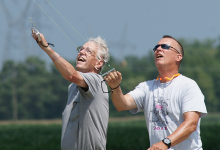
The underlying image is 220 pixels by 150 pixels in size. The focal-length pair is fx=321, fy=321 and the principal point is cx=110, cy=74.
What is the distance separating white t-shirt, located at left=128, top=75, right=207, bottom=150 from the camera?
2.87 metres

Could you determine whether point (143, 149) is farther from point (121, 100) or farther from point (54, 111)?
point (54, 111)

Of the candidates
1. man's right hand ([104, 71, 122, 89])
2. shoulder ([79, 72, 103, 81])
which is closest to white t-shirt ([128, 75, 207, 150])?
man's right hand ([104, 71, 122, 89])

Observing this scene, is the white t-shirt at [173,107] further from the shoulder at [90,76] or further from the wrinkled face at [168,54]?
the shoulder at [90,76]

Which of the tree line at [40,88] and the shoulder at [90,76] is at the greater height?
the shoulder at [90,76]

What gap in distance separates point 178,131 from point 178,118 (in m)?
0.27

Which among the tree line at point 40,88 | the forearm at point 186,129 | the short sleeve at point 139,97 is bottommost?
the tree line at point 40,88

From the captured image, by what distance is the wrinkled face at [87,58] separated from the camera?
3365 millimetres

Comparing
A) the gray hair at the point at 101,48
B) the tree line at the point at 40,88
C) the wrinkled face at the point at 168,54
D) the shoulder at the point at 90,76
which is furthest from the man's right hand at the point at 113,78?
the tree line at the point at 40,88

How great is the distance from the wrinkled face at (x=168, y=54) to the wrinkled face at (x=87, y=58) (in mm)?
670

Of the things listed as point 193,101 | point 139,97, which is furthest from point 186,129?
point 139,97

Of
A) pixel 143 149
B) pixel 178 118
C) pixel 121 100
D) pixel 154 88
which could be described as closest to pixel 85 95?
pixel 121 100

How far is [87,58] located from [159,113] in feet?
3.20

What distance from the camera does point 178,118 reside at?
2.91 meters

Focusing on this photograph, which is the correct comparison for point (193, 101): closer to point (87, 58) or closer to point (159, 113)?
point (159, 113)
